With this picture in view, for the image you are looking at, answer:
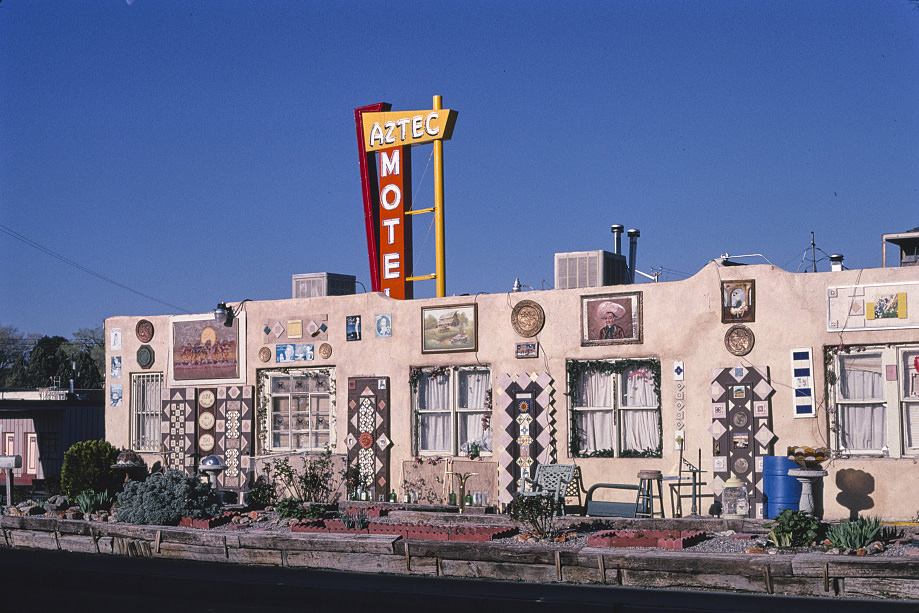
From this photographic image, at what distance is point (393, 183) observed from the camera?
88.1ft

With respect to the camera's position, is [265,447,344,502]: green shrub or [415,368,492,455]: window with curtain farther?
[265,447,344,502]: green shrub

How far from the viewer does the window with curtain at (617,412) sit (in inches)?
789

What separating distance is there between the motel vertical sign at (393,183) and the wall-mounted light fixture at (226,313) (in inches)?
139

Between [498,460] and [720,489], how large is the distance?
4378 millimetres

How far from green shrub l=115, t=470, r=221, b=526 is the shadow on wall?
434 inches

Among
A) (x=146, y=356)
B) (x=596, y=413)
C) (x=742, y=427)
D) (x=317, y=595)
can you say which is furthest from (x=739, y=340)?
(x=146, y=356)

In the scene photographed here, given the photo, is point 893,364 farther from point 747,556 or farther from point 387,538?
point 387,538

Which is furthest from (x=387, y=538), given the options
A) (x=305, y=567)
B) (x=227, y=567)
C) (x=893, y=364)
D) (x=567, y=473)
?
(x=893, y=364)

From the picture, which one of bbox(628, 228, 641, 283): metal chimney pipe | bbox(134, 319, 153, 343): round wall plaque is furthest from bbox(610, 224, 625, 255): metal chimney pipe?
bbox(134, 319, 153, 343): round wall plaque

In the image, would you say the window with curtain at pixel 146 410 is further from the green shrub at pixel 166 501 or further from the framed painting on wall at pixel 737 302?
the framed painting on wall at pixel 737 302

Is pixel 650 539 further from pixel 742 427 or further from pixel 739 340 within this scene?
pixel 739 340

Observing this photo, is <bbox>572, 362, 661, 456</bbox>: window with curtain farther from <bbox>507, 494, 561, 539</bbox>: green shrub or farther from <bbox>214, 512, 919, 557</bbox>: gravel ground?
<bbox>214, 512, 919, 557</bbox>: gravel ground

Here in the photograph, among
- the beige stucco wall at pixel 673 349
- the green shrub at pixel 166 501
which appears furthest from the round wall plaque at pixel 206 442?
the green shrub at pixel 166 501

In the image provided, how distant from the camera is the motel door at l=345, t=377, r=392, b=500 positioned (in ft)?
74.1
